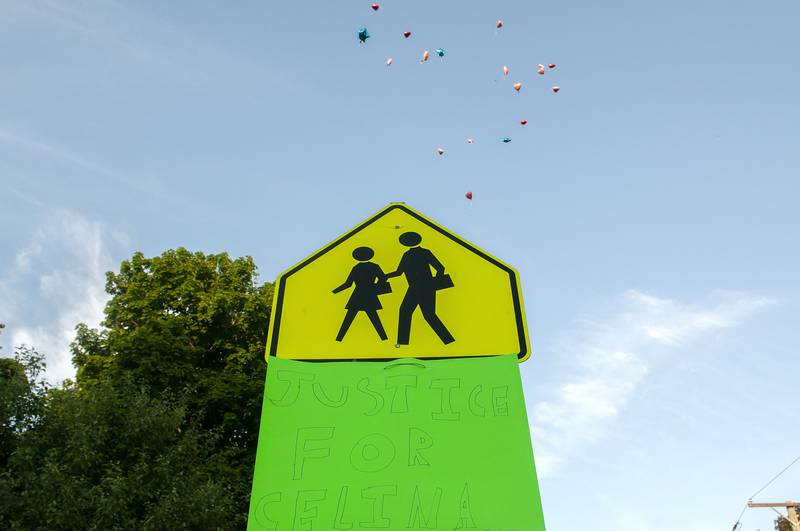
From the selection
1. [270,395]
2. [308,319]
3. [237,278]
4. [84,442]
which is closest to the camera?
[270,395]

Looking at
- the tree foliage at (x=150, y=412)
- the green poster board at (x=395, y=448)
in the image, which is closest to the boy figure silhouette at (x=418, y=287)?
the green poster board at (x=395, y=448)

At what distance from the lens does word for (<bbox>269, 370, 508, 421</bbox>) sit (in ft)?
10.3

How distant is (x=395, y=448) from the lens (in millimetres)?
3029

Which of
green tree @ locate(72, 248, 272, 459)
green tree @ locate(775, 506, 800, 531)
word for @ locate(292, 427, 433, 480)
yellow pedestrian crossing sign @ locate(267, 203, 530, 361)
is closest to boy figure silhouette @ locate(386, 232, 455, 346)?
yellow pedestrian crossing sign @ locate(267, 203, 530, 361)

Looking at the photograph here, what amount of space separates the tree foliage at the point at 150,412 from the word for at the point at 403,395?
9533 millimetres

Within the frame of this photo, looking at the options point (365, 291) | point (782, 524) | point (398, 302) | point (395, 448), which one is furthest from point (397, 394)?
point (782, 524)

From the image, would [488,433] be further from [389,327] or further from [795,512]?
[795,512]

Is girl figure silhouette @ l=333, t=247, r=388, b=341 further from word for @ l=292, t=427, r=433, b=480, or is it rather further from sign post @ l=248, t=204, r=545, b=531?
word for @ l=292, t=427, r=433, b=480

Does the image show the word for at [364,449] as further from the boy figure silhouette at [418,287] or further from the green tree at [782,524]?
the green tree at [782,524]

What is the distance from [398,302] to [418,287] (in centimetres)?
14

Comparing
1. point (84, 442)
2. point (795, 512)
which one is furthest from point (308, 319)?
point (795, 512)

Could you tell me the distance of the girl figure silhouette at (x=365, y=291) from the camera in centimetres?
344

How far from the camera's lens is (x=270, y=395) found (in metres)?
3.22

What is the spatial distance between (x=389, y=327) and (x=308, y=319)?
1.50 feet
